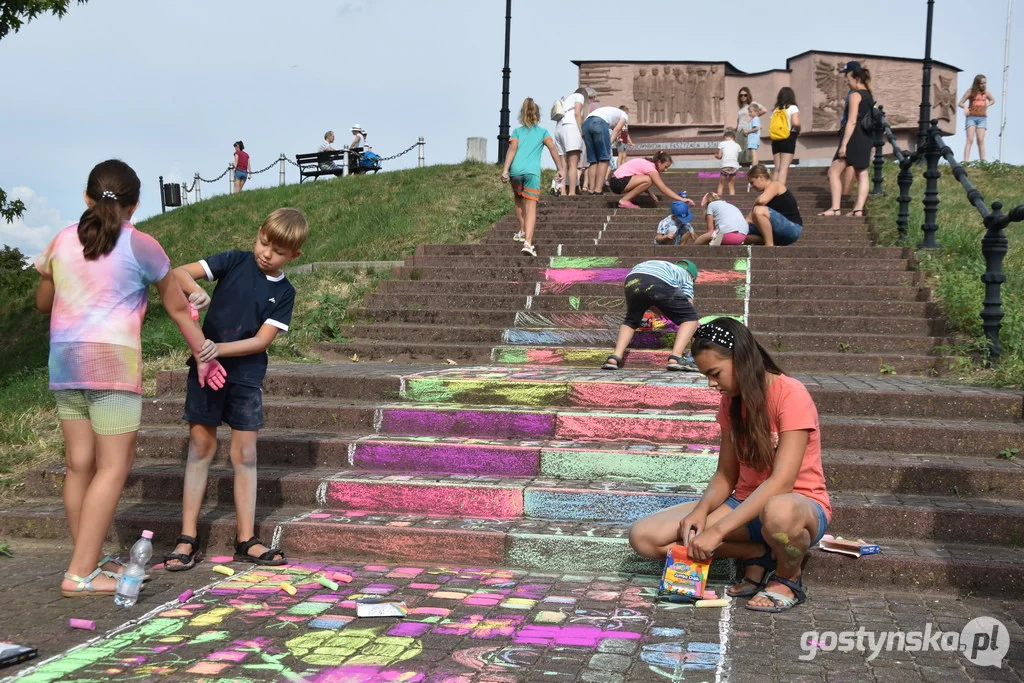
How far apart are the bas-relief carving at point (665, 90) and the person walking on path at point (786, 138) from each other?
938cm

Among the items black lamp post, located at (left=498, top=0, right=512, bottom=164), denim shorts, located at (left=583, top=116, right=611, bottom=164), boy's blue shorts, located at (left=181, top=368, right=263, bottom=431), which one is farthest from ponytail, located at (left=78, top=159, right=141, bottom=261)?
black lamp post, located at (left=498, top=0, right=512, bottom=164)

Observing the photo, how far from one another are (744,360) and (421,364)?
4.81 m

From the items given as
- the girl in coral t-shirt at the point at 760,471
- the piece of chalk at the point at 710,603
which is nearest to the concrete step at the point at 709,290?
the girl in coral t-shirt at the point at 760,471

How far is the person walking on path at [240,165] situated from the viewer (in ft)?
87.2

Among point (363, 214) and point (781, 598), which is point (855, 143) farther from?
point (781, 598)

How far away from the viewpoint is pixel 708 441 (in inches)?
244

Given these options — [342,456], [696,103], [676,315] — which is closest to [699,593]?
[342,456]

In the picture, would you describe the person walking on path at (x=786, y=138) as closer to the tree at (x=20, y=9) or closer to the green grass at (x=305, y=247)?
the green grass at (x=305, y=247)

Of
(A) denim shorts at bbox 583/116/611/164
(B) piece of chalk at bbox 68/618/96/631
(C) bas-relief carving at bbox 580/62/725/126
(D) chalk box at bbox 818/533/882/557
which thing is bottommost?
(B) piece of chalk at bbox 68/618/96/631

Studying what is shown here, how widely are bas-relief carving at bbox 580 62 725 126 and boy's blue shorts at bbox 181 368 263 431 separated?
1952cm

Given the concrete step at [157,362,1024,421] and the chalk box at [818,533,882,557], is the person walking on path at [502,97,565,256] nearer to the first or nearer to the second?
the concrete step at [157,362,1024,421]

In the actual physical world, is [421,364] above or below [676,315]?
below

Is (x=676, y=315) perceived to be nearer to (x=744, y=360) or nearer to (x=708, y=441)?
(x=708, y=441)

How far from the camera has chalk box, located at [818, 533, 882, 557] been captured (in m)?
4.70
